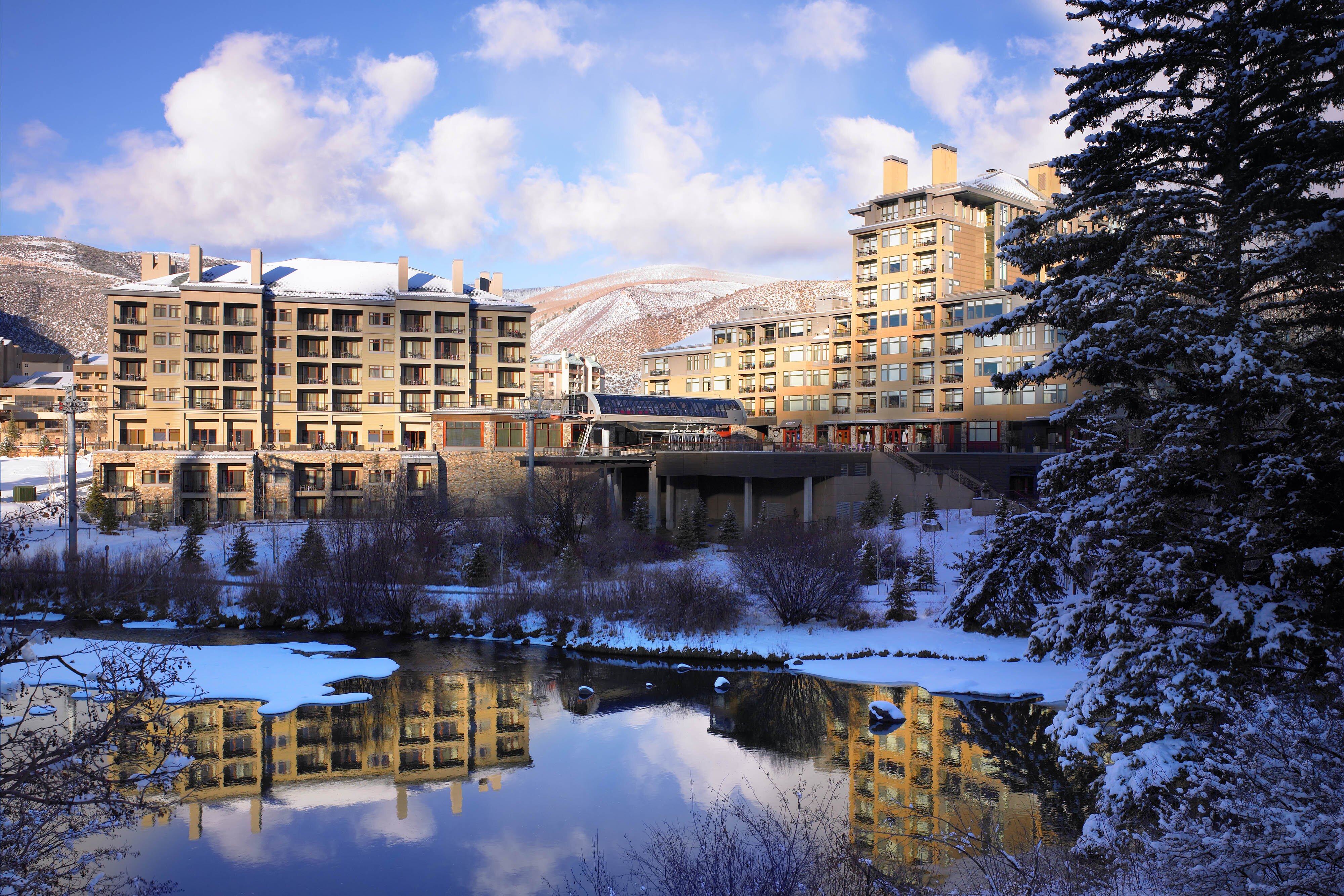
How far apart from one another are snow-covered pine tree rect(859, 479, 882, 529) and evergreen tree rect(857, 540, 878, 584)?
6775 millimetres

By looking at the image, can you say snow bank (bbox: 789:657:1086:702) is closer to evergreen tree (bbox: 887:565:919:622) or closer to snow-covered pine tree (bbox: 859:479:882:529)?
evergreen tree (bbox: 887:565:919:622)

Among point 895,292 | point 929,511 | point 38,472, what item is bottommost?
point 929,511

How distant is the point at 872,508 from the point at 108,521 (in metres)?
42.0

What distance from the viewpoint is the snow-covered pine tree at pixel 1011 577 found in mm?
16422

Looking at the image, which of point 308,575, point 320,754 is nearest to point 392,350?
point 308,575

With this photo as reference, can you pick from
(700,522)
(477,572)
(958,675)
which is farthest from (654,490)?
(958,675)

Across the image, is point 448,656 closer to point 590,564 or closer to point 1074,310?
point 590,564

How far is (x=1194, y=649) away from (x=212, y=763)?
2111 cm

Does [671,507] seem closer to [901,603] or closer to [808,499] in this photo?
[808,499]

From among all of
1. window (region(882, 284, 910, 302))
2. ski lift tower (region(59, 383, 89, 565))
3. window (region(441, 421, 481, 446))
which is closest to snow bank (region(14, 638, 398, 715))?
ski lift tower (region(59, 383, 89, 565))

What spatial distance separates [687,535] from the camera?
46.5 m

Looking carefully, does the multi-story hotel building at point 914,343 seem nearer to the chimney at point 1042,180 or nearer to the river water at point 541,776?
the chimney at point 1042,180

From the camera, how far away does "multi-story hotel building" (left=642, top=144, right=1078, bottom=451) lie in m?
61.8

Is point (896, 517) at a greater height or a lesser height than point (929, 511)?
lesser
